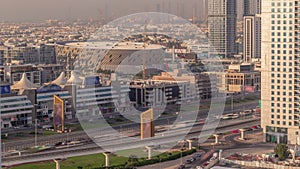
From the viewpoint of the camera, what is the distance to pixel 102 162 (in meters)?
9.65

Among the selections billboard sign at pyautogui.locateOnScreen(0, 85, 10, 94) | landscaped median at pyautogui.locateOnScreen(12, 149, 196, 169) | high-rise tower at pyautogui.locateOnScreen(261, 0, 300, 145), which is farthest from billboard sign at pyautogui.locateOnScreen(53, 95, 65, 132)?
high-rise tower at pyautogui.locateOnScreen(261, 0, 300, 145)

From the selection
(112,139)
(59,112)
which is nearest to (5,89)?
(59,112)

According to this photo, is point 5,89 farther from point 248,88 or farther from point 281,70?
point 248,88

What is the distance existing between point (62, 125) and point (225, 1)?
21.2 meters

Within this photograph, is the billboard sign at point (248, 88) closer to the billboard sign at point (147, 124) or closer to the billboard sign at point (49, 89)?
the billboard sign at point (49, 89)

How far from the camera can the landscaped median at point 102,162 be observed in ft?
30.5

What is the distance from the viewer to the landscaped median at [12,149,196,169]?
9297mm

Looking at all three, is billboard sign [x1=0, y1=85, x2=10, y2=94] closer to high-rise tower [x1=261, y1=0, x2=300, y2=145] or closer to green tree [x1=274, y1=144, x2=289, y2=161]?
high-rise tower [x1=261, y1=0, x2=300, y2=145]

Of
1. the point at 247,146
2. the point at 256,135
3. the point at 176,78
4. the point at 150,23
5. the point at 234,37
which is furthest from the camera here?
the point at 150,23

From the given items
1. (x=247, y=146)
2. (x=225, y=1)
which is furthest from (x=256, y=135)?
(x=225, y=1)

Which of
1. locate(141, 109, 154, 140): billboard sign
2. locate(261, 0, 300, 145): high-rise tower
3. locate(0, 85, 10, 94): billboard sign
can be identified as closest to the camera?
locate(141, 109, 154, 140): billboard sign

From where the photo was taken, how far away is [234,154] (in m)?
10.1

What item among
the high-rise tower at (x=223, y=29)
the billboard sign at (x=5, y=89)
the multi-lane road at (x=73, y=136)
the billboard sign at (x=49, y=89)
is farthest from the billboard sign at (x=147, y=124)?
the high-rise tower at (x=223, y=29)

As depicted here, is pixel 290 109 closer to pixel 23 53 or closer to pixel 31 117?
pixel 31 117
